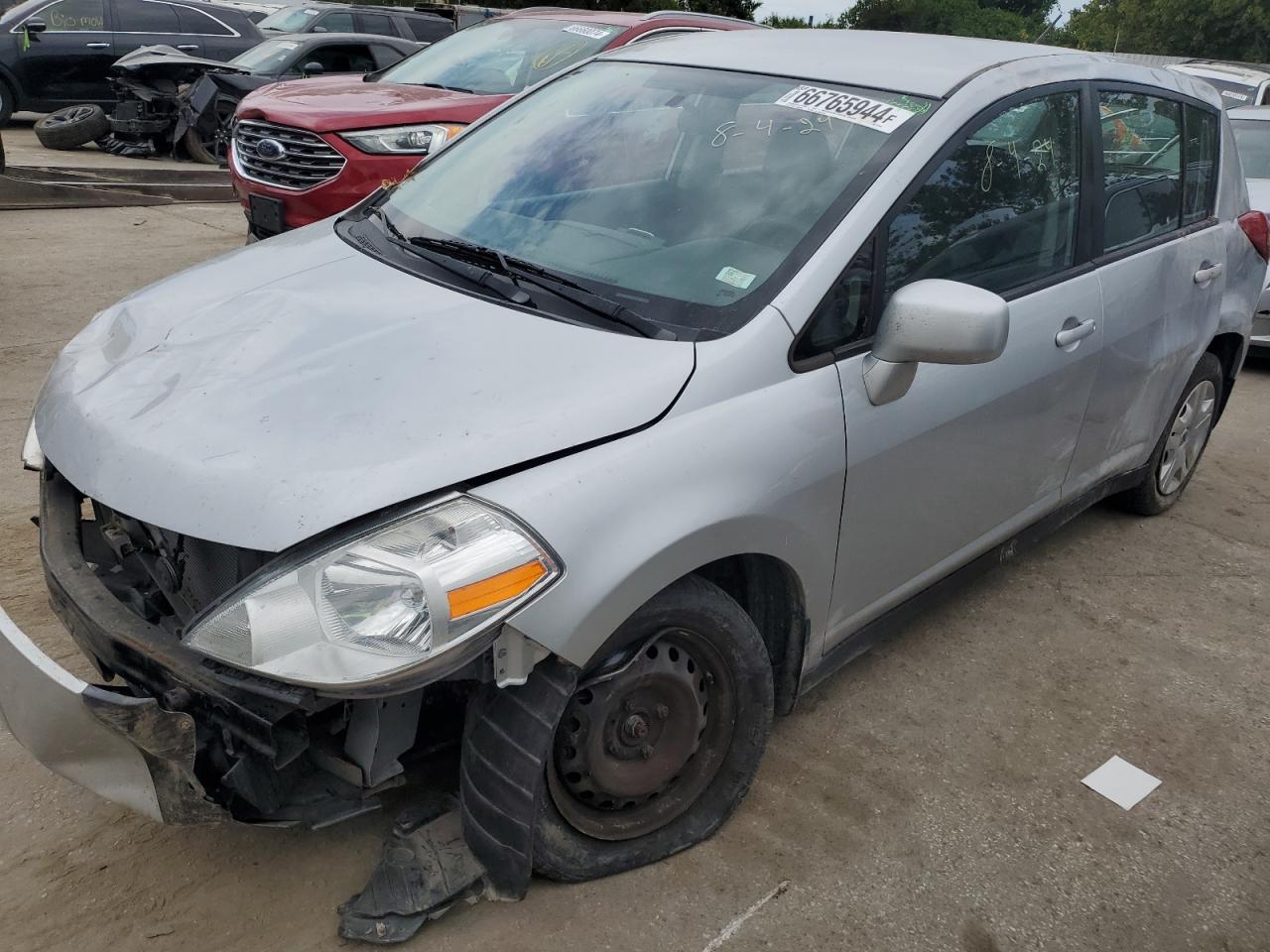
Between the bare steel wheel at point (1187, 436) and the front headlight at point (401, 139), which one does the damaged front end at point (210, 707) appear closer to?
the bare steel wheel at point (1187, 436)

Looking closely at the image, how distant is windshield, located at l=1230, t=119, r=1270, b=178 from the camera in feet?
26.7

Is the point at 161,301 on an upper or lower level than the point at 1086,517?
upper

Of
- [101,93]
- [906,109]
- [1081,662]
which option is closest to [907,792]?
[1081,662]

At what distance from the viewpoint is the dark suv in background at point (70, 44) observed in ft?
43.5

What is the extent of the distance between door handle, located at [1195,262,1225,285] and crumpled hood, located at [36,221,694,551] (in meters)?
2.55

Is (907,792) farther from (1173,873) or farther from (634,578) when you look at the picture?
(634,578)

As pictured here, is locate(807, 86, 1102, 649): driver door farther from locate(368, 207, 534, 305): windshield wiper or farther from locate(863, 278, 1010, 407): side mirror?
locate(368, 207, 534, 305): windshield wiper

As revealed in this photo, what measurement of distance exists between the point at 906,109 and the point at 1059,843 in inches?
75.0

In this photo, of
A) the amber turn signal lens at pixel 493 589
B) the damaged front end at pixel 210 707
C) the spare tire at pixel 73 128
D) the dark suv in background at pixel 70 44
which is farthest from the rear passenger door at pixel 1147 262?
the dark suv in background at pixel 70 44

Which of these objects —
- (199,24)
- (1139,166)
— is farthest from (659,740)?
(199,24)

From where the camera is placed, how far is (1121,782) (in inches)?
120

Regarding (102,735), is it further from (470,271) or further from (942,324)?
(942,324)

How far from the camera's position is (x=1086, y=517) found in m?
4.71

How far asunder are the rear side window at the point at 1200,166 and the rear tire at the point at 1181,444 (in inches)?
23.2
